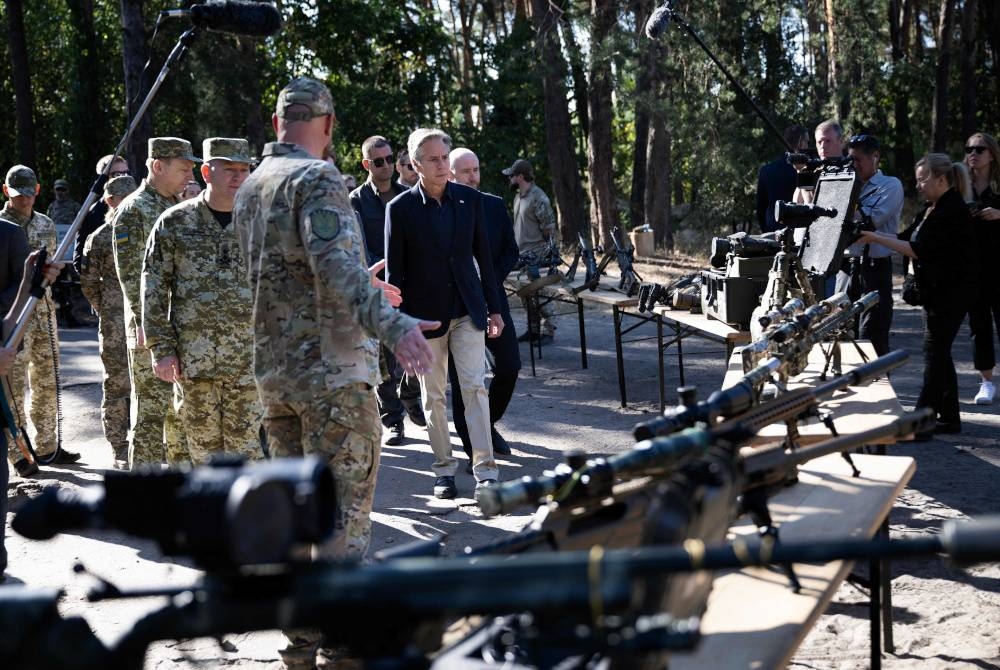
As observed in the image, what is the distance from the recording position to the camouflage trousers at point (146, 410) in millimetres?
6883

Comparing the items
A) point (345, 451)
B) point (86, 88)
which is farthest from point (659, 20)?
point (86, 88)

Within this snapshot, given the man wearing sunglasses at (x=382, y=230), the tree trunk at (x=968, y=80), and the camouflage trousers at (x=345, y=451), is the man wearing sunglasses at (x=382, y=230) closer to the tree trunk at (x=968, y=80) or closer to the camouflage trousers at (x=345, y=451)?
the camouflage trousers at (x=345, y=451)

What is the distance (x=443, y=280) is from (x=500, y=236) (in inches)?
62.4

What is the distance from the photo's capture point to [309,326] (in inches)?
161

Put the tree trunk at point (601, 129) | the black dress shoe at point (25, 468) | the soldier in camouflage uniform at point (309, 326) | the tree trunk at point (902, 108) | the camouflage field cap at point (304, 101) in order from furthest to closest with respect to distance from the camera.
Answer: the tree trunk at point (902, 108) < the tree trunk at point (601, 129) < the black dress shoe at point (25, 468) < the camouflage field cap at point (304, 101) < the soldier in camouflage uniform at point (309, 326)

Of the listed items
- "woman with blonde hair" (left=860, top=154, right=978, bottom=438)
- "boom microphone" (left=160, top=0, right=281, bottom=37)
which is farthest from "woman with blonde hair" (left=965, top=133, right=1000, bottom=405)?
"boom microphone" (left=160, top=0, right=281, bottom=37)

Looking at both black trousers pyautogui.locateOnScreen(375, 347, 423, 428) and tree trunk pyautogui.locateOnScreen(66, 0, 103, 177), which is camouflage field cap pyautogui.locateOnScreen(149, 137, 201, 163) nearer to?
black trousers pyautogui.locateOnScreen(375, 347, 423, 428)

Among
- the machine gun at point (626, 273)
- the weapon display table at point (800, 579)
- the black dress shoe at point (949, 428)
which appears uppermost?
the machine gun at point (626, 273)

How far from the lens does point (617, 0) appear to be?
20859mm

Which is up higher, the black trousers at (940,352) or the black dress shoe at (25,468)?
the black trousers at (940,352)

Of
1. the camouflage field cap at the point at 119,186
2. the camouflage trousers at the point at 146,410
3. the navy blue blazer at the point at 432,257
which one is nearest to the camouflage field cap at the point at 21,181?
the camouflage field cap at the point at 119,186

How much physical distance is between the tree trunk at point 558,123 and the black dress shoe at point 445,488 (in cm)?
1553

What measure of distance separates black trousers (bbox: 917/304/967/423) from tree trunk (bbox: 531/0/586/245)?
579 inches

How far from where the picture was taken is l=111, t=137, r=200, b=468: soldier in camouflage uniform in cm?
687
